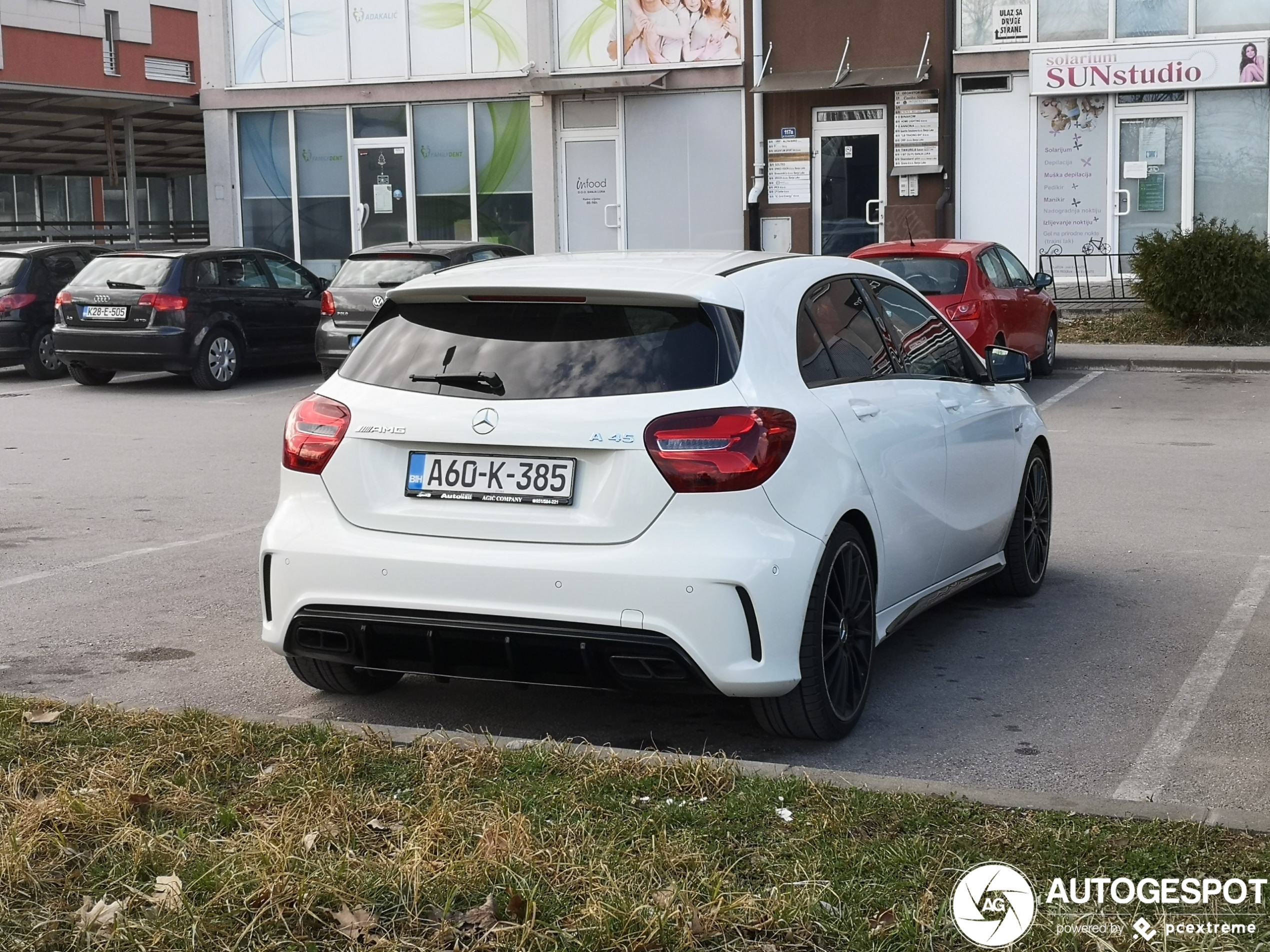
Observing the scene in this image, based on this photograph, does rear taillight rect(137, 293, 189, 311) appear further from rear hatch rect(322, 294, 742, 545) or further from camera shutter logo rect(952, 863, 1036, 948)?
camera shutter logo rect(952, 863, 1036, 948)

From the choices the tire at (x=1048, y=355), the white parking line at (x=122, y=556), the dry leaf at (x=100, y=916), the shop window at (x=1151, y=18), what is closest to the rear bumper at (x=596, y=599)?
the dry leaf at (x=100, y=916)

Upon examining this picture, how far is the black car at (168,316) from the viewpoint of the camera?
17.9 metres

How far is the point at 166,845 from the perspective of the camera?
13.4 feet

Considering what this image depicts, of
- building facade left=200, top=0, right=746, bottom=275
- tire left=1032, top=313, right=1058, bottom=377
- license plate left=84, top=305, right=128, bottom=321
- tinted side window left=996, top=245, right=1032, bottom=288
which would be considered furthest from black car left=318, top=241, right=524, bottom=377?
building facade left=200, top=0, right=746, bottom=275

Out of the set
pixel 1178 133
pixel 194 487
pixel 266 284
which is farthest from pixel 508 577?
pixel 1178 133

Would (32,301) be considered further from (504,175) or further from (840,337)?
(840,337)

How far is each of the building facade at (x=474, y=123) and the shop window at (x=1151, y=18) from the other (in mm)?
5770

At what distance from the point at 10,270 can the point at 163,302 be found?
10.4 feet

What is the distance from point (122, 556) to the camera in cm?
877

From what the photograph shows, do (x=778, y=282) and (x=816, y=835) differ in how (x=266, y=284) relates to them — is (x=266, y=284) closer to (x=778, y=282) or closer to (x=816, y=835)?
(x=778, y=282)

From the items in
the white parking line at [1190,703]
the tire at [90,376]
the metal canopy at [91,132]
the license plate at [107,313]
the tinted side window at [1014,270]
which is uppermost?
the metal canopy at [91,132]

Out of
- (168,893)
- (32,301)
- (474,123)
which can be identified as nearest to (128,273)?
(32,301)

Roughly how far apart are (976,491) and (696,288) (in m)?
2.01

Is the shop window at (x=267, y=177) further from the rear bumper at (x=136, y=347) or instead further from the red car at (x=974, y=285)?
the red car at (x=974, y=285)
